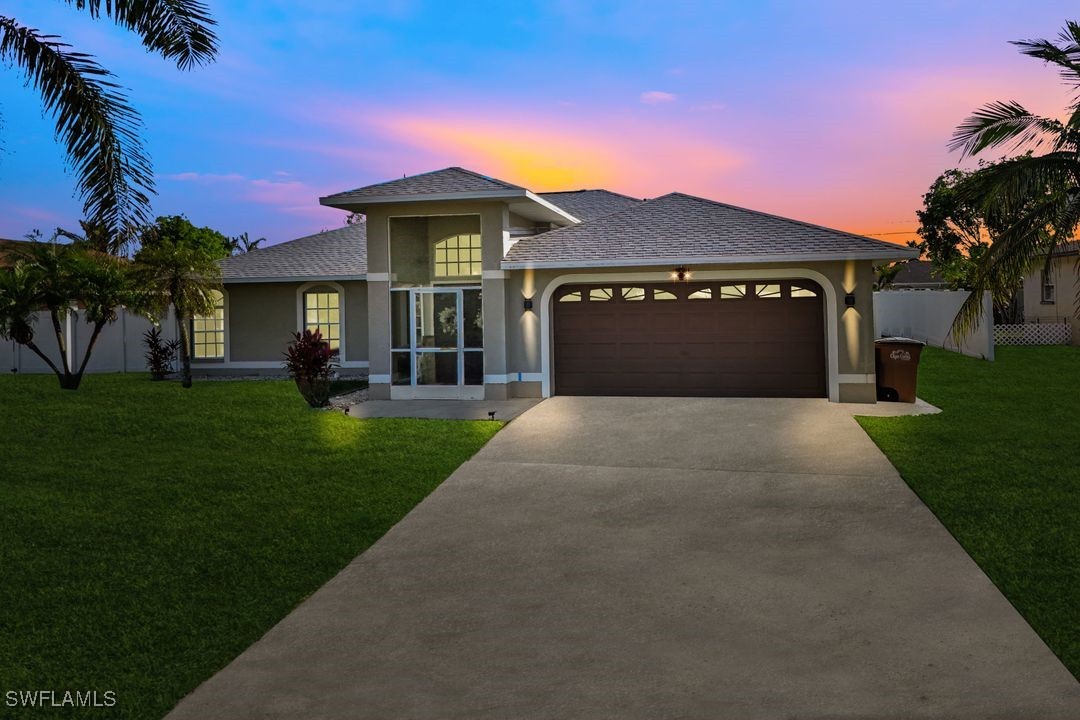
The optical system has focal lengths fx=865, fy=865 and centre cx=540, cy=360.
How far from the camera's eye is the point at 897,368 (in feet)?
50.4

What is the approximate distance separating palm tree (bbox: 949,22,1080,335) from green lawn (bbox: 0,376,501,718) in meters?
8.06

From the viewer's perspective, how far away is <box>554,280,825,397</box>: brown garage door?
1569 centimetres

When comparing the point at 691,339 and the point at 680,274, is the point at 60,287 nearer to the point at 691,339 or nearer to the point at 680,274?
the point at 680,274

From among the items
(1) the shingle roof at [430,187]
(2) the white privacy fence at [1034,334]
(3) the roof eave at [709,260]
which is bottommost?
(2) the white privacy fence at [1034,334]

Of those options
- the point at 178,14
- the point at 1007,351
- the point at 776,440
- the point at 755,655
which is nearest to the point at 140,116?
the point at 178,14

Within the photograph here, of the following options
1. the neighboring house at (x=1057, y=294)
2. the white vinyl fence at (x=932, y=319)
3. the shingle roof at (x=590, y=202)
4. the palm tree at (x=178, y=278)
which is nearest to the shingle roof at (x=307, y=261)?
the palm tree at (x=178, y=278)

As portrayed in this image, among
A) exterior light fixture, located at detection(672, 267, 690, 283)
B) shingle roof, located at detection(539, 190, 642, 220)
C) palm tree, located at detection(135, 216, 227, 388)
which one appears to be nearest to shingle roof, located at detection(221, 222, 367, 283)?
palm tree, located at detection(135, 216, 227, 388)

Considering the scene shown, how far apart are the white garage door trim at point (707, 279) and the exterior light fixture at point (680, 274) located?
12 centimetres

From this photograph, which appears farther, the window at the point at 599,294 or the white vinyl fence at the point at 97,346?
the white vinyl fence at the point at 97,346

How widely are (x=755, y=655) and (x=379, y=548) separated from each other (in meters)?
3.64

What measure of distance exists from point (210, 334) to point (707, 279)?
13.4 metres

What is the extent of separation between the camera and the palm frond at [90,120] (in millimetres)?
8656

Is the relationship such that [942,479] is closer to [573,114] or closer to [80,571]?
[80,571]

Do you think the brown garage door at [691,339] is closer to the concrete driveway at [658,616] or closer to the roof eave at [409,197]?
the roof eave at [409,197]
